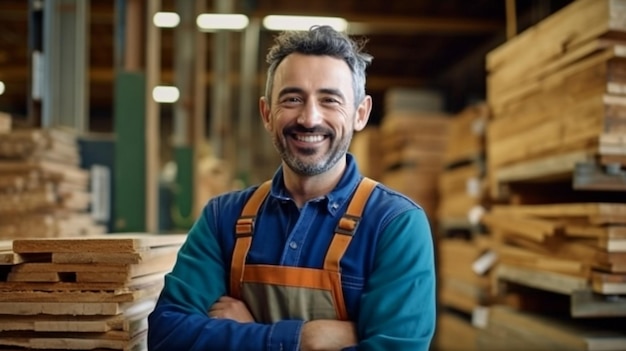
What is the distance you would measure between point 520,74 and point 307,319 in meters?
3.48

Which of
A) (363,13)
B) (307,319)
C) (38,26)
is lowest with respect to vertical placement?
(307,319)

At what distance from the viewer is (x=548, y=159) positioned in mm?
4711

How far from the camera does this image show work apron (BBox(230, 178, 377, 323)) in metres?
2.53

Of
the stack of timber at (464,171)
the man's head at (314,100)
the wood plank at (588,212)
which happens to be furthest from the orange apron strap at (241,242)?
the stack of timber at (464,171)

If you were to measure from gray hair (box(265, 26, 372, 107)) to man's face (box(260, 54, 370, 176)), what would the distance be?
31 millimetres

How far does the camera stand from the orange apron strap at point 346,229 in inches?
99.4

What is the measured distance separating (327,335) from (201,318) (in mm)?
470

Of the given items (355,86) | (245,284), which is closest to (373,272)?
(245,284)

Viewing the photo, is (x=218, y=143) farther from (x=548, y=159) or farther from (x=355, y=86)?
(x=355, y=86)

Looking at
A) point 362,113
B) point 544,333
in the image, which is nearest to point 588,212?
point 544,333

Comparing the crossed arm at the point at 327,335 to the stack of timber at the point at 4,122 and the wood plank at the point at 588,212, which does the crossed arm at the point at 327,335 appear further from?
the stack of timber at the point at 4,122

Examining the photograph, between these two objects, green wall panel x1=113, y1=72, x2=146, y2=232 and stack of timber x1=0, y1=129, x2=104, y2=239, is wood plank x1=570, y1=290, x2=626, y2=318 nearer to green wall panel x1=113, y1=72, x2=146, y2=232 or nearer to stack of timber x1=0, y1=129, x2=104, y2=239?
green wall panel x1=113, y1=72, x2=146, y2=232

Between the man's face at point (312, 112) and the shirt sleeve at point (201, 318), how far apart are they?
493 millimetres

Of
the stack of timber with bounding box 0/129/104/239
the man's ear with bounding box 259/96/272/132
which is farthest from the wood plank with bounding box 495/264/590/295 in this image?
the stack of timber with bounding box 0/129/104/239
